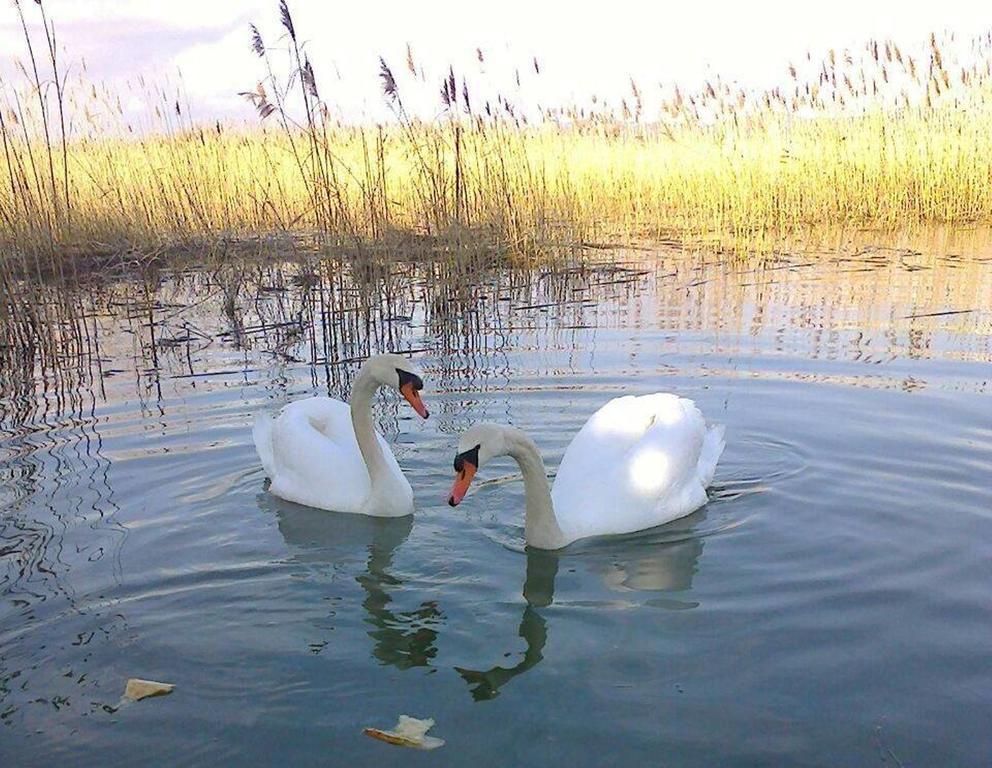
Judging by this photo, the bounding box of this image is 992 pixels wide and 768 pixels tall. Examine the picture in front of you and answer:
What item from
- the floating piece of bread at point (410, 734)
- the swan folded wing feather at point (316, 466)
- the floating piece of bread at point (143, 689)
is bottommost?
the floating piece of bread at point (410, 734)

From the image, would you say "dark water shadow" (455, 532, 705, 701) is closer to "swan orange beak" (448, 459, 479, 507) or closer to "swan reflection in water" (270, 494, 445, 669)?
"swan reflection in water" (270, 494, 445, 669)

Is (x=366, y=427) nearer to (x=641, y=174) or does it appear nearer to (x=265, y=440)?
(x=265, y=440)

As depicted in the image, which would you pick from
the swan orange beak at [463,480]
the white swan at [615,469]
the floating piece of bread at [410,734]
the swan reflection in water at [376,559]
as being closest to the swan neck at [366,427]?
the swan reflection in water at [376,559]

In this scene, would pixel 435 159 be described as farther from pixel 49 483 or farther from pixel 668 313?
pixel 49 483

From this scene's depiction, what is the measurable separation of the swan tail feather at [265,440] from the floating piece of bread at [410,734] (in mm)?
2657

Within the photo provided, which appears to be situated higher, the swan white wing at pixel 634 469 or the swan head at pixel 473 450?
the swan head at pixel 473 450

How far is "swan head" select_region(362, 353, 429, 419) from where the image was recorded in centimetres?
478

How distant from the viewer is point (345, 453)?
5410 mm

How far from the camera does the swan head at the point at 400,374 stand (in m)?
4.78

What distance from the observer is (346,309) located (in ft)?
29.5

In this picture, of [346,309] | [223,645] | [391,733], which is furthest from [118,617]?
[346,309]

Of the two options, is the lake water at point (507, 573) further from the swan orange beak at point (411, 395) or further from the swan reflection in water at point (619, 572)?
the swan orange beak at point (411, 395)

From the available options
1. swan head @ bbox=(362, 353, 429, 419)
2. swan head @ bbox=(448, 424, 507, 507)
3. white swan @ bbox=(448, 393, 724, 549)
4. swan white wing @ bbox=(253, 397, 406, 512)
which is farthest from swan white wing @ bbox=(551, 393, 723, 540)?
swan white wing @ bbox=(253, 397, 406, 512)

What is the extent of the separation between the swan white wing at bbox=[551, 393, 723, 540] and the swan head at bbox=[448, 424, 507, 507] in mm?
566
